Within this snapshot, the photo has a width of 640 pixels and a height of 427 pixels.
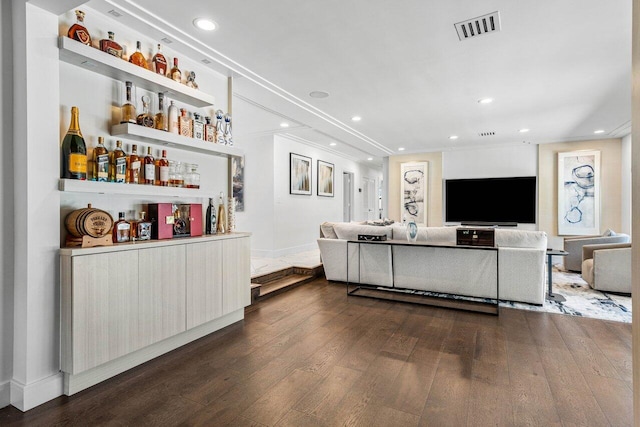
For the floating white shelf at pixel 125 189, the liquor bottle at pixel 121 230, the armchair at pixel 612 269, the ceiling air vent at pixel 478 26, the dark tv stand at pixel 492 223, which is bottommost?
the armchair at pixel 612 269

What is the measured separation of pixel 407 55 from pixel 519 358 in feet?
9.18

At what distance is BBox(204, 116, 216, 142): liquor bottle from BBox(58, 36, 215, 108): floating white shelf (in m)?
0.20

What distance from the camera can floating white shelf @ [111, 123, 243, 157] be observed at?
2377mm

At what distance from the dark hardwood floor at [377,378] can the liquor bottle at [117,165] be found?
4.58 feet

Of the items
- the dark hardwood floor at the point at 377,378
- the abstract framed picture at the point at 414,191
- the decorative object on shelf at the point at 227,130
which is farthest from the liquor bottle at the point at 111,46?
the abstract framed picture at the point at 414,191

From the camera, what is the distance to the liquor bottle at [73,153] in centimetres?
209

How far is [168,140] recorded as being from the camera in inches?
104

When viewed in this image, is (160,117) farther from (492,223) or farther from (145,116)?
(492,223)

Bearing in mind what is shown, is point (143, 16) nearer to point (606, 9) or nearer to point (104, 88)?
point (104, 88)

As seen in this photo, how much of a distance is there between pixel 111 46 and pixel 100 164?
86 cm

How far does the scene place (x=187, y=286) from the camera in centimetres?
272

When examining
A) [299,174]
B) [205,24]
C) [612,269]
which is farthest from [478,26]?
[299,174]

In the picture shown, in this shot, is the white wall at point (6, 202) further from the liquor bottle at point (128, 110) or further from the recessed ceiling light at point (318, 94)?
the recessed ceiling light at point (318, 94)

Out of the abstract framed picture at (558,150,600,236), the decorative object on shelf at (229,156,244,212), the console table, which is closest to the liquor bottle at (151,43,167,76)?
the console table
